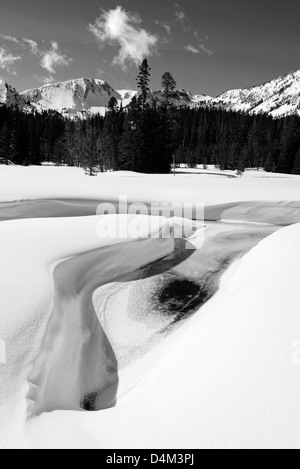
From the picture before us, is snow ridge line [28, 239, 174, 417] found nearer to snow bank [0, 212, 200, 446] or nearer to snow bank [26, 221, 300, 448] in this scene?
snow bank [0, 212, 200, 446]

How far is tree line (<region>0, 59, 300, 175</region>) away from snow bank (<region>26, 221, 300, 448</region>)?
1086 inches

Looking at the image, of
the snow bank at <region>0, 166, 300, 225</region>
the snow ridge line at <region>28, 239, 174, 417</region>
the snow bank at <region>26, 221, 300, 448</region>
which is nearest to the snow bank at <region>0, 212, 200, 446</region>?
the snow ridge line at <region>28, 239, 174, 417</region>

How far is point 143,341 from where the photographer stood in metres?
4.34

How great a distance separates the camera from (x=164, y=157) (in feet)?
109

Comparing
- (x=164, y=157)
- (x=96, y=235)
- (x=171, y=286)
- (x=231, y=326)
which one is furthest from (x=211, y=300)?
(x=164, y=157)

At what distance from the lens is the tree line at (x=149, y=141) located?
3206cm

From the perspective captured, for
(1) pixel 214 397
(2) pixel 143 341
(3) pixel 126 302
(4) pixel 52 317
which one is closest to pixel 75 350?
(4) pixel 52 317

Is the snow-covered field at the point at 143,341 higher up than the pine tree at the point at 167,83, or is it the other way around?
the pine tree at the point at 167,83

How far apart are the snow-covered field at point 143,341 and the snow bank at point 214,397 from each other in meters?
0.01

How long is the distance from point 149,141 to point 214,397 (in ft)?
105

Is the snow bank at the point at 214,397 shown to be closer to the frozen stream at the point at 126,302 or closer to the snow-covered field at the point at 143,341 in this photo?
the snow-covered field at the point at 143,341

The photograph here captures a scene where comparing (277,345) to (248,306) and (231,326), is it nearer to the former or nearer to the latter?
(231,326)

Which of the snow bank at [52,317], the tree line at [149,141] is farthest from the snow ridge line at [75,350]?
the tree line at [149,141]

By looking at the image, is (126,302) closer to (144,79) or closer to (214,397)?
(214,397)
